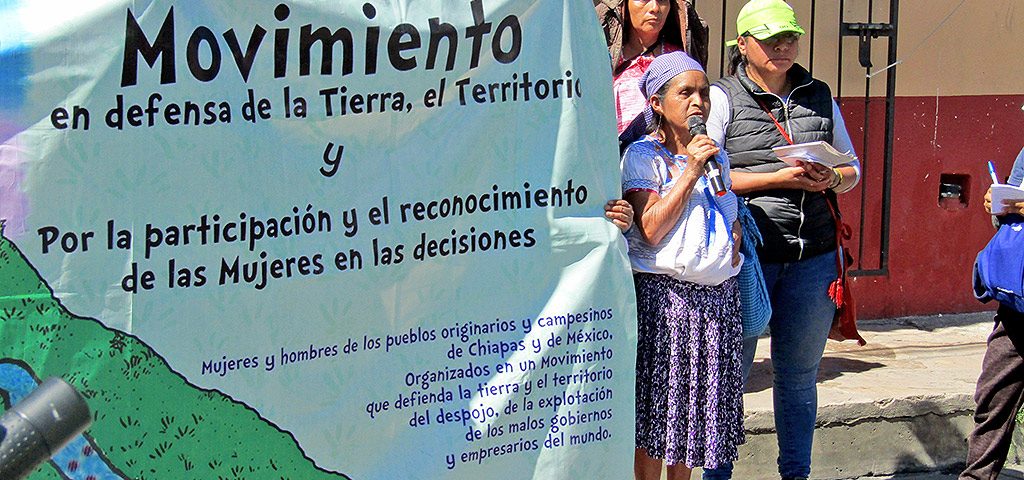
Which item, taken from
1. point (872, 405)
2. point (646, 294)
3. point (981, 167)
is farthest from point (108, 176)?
point (981, 167)

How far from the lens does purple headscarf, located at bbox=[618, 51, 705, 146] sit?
375cm

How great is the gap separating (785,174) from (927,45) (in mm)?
3064

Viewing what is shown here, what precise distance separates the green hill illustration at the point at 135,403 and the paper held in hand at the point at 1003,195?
2.60m

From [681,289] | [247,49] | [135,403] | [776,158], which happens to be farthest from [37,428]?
[776,158]

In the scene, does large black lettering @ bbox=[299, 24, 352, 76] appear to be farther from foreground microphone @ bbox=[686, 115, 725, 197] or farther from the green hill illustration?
foreground microphone @ bbox=[686, 115, 725, 197]

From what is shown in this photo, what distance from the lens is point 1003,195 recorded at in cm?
431

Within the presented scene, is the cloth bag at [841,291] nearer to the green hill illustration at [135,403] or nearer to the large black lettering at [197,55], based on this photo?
the green hill illustration at [135,403]

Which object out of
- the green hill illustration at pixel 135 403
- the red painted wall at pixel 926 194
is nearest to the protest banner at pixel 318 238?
the green hill illustration at pixel 135 403

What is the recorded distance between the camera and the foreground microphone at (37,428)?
168 cm

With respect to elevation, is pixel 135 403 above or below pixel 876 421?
above

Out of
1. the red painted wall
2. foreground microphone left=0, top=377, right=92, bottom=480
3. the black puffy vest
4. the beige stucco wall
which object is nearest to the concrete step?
the red painted wall

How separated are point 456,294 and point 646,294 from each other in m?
0.82

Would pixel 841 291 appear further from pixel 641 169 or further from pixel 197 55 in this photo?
pixel 197 55

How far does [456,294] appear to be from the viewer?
10.5 ft
